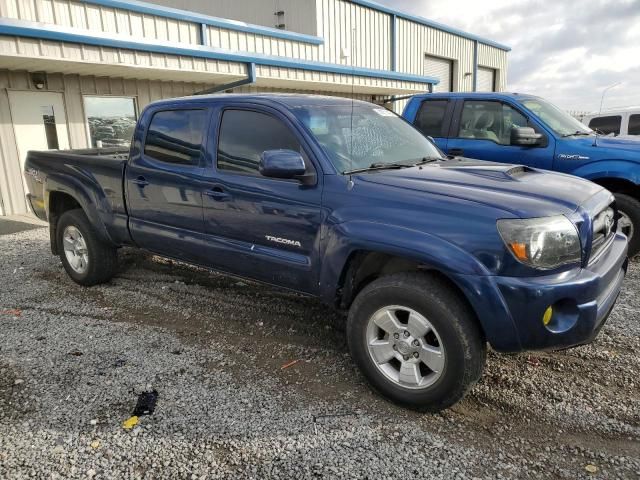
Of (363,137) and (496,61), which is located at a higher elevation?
(496,61)

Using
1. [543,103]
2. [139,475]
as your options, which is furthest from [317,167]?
[543,103]

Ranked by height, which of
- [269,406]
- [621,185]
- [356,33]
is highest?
[356,33]

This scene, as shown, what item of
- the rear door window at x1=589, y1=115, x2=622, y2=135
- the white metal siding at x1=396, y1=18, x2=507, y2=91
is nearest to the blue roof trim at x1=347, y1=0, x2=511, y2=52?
the white metal siding at x1=396, y1=18, x2=507, y2=91

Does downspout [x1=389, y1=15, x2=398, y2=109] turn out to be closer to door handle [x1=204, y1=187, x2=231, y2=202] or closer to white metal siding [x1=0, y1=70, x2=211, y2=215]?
white metal siding [x1=0, y1=70, x2=211, y2=215]

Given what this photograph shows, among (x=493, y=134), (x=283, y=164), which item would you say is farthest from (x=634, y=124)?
(x=283, y=164)

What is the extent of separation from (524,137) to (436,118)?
146 cm

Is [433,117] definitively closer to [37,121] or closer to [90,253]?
[90,253]

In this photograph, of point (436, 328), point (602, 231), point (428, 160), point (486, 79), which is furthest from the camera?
point (486, 79)

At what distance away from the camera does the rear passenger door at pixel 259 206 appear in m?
3.27

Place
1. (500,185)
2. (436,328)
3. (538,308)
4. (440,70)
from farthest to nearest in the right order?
(440,70)
(500,185)
(436,328)
(538,308)

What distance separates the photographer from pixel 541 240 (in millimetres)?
2561

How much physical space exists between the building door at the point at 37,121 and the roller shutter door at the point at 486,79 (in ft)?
68.5

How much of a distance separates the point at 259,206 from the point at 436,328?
1.51 m

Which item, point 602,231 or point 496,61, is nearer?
point 602,231
